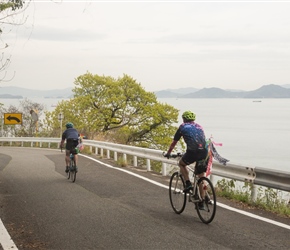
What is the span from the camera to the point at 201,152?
7457mm

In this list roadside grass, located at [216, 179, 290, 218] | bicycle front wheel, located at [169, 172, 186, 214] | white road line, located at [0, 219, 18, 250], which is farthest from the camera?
roadside grass, located at [216, 179, 290, 218]

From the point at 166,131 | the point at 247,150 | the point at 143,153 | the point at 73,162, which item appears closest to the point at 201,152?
the point at 73,162

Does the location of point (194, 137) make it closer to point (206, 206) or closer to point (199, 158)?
point (199, 158)

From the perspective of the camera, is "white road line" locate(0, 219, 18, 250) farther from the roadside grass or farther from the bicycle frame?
the roadside grass

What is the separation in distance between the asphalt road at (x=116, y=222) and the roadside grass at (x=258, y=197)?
18.7 inches

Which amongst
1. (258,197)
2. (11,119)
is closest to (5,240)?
(258,197)

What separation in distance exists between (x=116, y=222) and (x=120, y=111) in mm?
46774

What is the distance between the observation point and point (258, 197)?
9.24 m

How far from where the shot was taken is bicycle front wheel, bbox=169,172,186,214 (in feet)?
26.1

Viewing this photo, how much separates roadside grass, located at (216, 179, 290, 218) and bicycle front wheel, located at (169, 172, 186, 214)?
1770mm

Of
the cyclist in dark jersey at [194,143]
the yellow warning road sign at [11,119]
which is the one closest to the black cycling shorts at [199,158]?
the cyclist in dark jersey at [194,143]

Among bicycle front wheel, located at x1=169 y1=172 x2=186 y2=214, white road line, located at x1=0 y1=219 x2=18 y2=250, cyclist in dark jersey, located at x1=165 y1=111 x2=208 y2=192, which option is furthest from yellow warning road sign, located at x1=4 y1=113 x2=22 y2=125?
cyclist in dark jersey, located at x1=165 y1=111 x2=208 y2=192

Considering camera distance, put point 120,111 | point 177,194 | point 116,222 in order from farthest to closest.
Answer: point 120,111 → point 177,194 → point 116,222

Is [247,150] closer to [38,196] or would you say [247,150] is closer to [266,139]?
[266,139]
